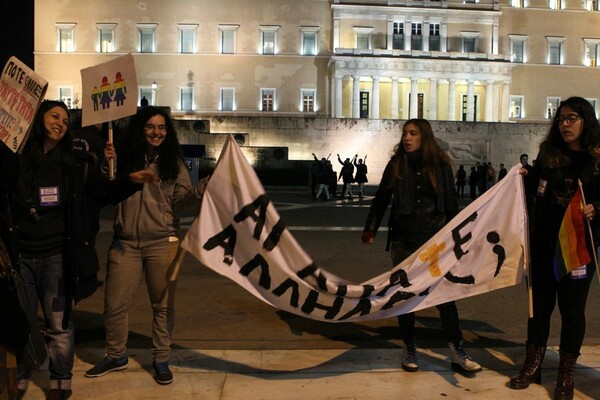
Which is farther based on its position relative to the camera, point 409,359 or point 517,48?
point 517,48

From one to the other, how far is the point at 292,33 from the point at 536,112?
19.8 meters

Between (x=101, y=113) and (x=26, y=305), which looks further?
(x=101, y=113)

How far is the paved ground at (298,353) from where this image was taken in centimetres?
413

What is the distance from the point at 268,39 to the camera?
50781 mm

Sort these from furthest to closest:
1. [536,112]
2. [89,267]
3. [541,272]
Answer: [536,112], [541,272], [89,267]

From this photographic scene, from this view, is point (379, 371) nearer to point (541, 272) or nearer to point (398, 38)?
point (541, 272)

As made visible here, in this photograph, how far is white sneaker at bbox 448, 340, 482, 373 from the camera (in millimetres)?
4445

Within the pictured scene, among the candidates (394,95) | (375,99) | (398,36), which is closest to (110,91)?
(375,99)

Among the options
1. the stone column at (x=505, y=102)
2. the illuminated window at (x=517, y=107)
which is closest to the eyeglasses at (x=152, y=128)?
the stone column at (x=505, y=102)

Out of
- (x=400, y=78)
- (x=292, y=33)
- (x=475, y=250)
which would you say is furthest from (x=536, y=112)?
(x=475, y=250)

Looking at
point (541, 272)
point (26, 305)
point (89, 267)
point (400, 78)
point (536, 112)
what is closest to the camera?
point (26, 305)

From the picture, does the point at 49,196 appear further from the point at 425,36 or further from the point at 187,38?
the point at 425,36

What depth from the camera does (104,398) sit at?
398 cm

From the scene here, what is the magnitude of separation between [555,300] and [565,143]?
0.99 metres
